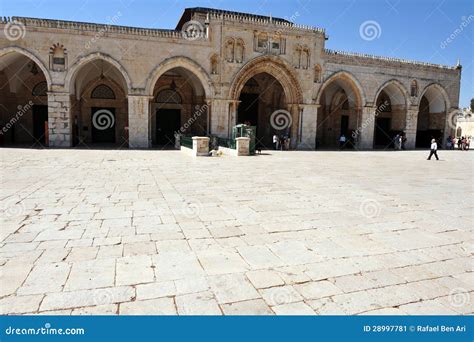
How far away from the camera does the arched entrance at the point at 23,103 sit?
2088 centimetres

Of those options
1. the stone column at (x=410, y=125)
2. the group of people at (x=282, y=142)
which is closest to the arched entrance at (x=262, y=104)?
the group of people at (x=282, y=142)

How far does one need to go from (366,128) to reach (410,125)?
14.1ft

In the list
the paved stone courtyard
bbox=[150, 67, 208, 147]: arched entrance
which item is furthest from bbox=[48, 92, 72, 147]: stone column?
the paved stone courtyard

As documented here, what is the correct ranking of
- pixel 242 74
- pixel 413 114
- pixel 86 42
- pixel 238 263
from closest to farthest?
1. pixel 238 263
2. pixel 86 42
3. pixel 242 74
4. pixel 413 114

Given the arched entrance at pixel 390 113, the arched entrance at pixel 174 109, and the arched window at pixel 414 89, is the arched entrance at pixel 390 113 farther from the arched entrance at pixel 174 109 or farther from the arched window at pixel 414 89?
the arched entrance at pixel 174 109

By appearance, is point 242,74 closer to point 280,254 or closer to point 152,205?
point 152,205

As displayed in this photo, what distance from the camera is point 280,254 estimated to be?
13.8 ft

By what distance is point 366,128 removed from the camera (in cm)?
2498

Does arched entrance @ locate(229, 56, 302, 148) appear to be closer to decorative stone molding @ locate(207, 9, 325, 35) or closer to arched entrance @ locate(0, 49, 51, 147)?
decorative stone molding @ locate(207, 9, 325, 35)

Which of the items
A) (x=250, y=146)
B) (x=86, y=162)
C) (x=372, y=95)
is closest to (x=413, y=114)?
(x=372, y=95)

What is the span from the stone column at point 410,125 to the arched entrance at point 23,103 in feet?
82.9

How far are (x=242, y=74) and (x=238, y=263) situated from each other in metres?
18.9

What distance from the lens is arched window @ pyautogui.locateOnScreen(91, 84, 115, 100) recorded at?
23.2 m

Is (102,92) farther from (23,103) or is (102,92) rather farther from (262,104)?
(262,104)
